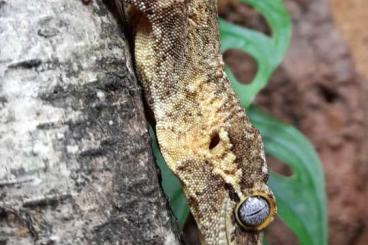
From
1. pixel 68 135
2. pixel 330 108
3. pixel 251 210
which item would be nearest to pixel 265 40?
pixel 251 210

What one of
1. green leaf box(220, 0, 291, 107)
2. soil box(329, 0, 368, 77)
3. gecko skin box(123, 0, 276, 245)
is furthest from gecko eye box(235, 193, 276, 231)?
soil box(329, 0, 368, 77)

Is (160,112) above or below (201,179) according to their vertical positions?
above

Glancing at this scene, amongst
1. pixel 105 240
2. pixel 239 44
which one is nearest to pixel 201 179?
pixel 105 240

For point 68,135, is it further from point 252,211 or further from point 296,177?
point 296,177

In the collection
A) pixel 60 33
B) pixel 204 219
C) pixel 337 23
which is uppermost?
pixel 60 33

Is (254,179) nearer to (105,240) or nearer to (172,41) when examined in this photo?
(172,41)
